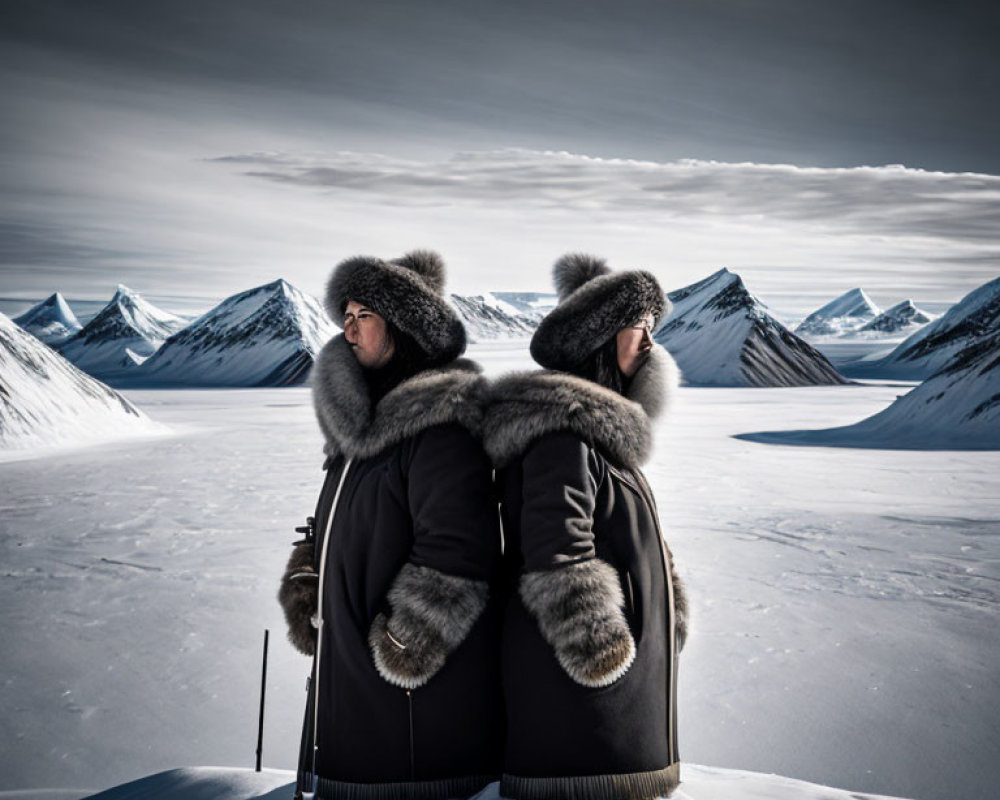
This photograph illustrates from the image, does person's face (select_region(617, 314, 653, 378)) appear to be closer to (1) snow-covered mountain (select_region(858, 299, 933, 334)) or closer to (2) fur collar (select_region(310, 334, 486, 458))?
(2) fur collar (select_region(310, 334, 486, 458))

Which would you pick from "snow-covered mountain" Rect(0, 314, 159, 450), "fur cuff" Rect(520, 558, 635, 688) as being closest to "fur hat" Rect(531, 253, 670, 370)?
"fur cuff" Rect(520, 558, 635, 688)

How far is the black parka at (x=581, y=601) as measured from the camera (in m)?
1.88

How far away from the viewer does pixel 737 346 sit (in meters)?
41.0

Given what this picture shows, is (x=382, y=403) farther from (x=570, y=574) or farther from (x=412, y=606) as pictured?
(x=570, y=574)

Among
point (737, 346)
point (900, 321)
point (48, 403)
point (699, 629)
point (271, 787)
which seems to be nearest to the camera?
point (271, 787)

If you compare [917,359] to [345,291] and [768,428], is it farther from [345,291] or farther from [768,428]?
[345,291]

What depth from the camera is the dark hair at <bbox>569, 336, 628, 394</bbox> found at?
7.33 ft

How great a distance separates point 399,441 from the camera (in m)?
2.07

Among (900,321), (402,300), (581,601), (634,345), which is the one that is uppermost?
(402,300)

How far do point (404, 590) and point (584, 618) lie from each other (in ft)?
1.60

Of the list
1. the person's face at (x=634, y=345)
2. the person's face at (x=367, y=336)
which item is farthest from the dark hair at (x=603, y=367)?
the person's face at (x=367, y=336)

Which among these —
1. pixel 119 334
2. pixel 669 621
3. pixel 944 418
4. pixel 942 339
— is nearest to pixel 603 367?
pixel 669 621

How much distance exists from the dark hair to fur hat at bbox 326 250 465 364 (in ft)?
1.31

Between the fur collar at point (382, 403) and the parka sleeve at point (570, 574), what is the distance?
0.28m
